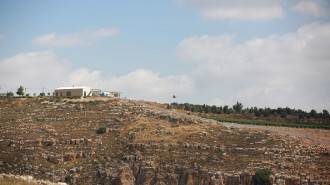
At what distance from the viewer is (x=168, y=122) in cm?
7650

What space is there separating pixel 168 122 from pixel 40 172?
24664 mm

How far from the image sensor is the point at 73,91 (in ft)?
333

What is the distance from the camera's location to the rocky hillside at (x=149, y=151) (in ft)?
194

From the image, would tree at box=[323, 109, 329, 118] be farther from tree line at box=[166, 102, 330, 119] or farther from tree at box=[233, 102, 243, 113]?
tree at box=[233, 102, 243, 113]

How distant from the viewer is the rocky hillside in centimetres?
5922

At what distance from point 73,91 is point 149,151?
42.3 m

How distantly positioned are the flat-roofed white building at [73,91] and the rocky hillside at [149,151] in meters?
20.0

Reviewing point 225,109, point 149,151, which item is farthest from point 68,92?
point 149,151

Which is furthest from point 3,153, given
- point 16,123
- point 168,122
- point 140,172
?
point 168,122

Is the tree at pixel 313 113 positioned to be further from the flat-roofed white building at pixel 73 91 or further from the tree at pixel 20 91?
the tree at pixel 20 91

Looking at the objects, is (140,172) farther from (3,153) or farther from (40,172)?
(3,153)

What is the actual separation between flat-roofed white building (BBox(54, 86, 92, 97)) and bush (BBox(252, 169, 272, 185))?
183ft

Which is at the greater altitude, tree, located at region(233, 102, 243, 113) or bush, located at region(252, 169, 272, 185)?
tree, located at region(233, 102, 243, 113)

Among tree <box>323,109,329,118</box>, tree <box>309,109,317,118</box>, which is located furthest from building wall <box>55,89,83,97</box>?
tree <box>323,109,329,118</box>
